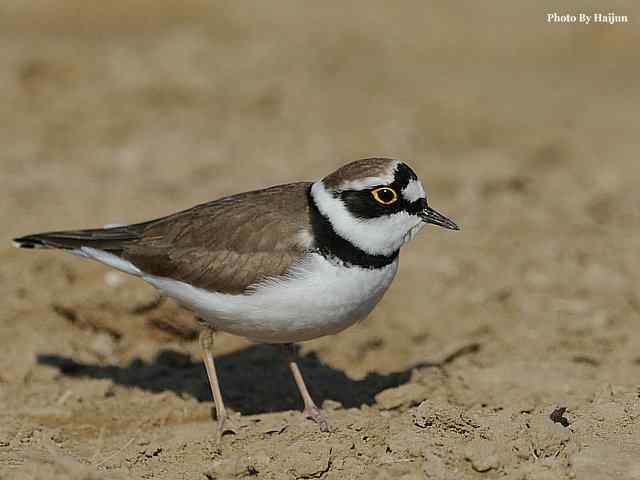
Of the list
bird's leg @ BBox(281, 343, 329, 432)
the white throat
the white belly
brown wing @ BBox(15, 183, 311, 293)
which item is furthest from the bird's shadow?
the white throat

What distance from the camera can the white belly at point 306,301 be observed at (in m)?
5.62

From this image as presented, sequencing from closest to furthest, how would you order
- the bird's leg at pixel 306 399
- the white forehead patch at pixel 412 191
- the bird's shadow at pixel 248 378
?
the white forehead patch at pixel 412 191, the bird's leg at pixel 306 399, the bird's shadow at pixel 248 378

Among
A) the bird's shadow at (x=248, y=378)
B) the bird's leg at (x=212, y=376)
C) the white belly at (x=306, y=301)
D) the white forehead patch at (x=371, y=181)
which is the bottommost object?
the bird's shadow at (x=248, y=378)

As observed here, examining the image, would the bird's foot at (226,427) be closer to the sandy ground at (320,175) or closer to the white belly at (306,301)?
the sandy ground at (320,175)

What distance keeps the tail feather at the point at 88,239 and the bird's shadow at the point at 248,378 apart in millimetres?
1059

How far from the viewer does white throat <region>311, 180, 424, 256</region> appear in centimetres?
570

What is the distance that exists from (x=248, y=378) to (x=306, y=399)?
40.7 inches

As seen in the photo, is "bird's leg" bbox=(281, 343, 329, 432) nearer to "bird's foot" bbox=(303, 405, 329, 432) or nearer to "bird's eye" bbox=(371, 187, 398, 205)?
"bird's foot" bbox=(303, 405, 329, 432)

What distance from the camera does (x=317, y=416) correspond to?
6.05m

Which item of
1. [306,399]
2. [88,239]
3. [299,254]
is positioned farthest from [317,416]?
[88,239]

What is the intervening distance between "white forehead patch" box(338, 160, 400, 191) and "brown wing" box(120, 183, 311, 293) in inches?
14.1

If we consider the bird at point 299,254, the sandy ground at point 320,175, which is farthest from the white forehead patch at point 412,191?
the sandy ground at point 320,175

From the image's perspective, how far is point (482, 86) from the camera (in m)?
13.4

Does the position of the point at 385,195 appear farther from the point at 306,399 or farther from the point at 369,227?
the point at 306,399
